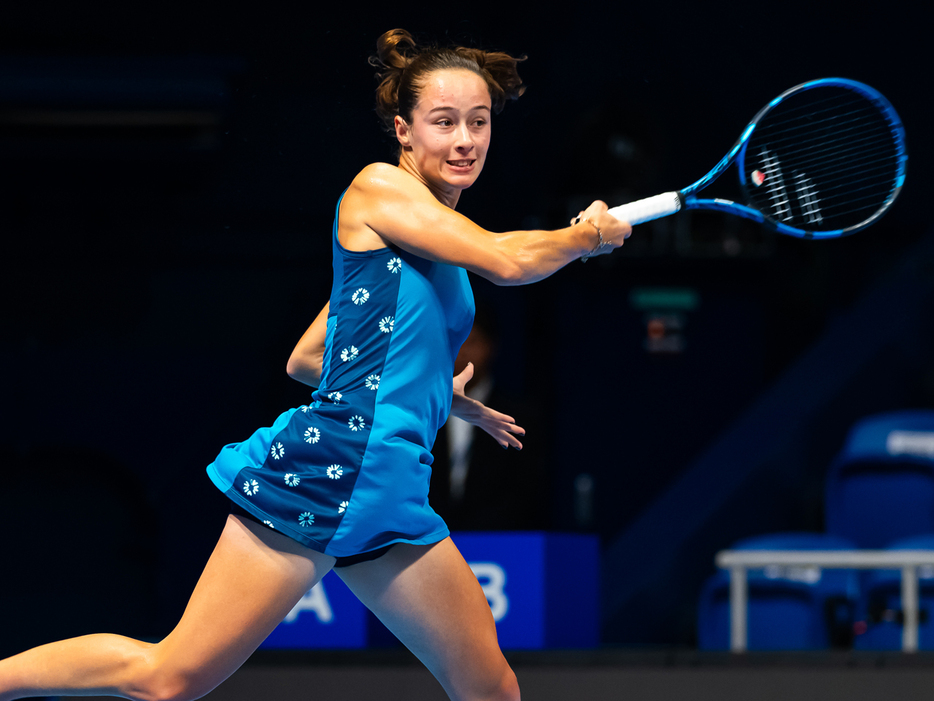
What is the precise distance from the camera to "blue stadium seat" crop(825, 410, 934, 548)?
5.90 meters

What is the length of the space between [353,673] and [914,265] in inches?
191

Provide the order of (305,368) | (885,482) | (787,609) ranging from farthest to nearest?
(885,482) → (787,609) → (305,368)

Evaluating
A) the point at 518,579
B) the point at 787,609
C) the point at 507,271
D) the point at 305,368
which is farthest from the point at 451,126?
the point at 787,609

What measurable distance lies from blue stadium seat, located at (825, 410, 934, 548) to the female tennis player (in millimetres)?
3986

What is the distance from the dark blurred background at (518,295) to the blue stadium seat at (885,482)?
34.7 inches

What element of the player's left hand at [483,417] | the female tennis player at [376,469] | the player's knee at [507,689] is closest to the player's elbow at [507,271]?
the female tennis player at [376,469]

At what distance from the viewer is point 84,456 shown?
22.5 ft

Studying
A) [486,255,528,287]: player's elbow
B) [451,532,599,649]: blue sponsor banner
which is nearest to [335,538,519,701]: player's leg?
[486,255,528,287]: player's elbow

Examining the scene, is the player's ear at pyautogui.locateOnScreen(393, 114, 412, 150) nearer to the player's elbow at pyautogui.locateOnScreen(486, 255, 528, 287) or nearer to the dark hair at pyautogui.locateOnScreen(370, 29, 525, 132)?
the dark hair at pyautogui.locateOnScreen(370, 29, 525, 132)

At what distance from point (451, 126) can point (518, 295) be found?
5.18 m

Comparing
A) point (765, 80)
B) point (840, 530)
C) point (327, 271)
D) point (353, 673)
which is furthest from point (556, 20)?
point (353, 673)

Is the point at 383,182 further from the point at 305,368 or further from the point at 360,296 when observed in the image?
the point at 305,368

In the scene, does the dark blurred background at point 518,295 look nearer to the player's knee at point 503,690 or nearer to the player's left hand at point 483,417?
the player's left hand at point 483,417

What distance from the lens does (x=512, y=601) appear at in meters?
4.08
